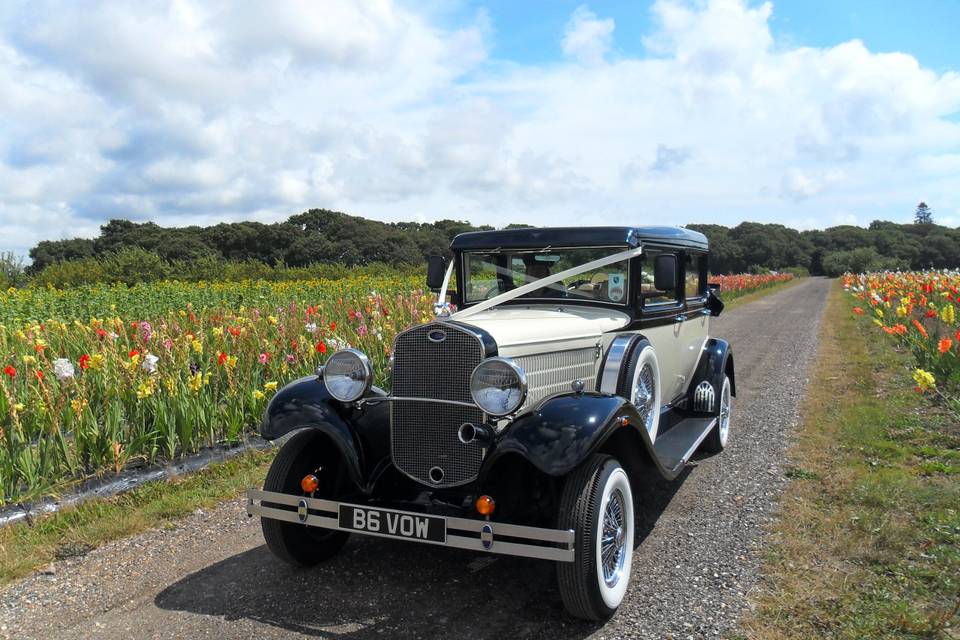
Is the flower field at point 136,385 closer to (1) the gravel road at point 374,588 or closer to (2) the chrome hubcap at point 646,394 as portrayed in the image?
(1) the gravel road at point 374,588

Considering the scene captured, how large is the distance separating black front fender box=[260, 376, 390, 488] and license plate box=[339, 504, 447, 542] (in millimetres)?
321

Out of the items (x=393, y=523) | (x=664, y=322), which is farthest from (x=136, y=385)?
(x=664, y=322)

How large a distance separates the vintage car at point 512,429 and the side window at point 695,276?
1.09m

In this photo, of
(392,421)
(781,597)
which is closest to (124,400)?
(392,421)

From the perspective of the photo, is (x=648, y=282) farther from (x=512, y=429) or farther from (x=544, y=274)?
(x=512, y=429)

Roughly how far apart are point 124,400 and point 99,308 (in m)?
6.05

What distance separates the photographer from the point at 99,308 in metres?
10.5

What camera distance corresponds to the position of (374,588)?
11.6 ft

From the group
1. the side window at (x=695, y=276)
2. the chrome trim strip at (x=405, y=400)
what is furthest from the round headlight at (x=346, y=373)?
the side window at (x=695, y=276)

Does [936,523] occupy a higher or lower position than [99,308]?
lower

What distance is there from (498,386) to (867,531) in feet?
8.49

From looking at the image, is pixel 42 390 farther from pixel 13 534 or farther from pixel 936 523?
pixel 936 523

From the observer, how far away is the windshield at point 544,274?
4680mm

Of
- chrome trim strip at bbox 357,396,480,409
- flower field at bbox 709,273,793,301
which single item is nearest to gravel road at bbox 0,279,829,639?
chrome trim strip at bbox 357,396,480,409
